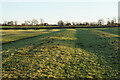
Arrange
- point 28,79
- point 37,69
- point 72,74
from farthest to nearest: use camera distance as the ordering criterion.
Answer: point 37,69 → point 72,74 → point 28,79

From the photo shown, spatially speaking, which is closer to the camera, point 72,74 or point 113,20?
point 72,74

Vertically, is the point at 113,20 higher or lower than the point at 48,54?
higher

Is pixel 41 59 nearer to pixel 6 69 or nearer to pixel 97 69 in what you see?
pixel 6 69

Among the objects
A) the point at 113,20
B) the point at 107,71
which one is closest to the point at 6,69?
the point at 107,71

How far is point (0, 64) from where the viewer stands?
36.4ft

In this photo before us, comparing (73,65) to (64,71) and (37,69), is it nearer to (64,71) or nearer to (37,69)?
(64,71)

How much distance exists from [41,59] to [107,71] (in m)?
6.38

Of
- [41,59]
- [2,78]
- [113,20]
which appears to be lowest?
[2,78]

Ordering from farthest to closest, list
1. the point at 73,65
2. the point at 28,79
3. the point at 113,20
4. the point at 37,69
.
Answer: the point at 113,20 → the point at 73,65 → the point at 37,69 → the point at 28,79

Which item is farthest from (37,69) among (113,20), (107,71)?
(113,20)

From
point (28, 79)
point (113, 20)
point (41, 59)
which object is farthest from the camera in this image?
point (113, 20)

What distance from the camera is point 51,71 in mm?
9305

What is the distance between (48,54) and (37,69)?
3696 mm

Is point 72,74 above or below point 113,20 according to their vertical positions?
below
